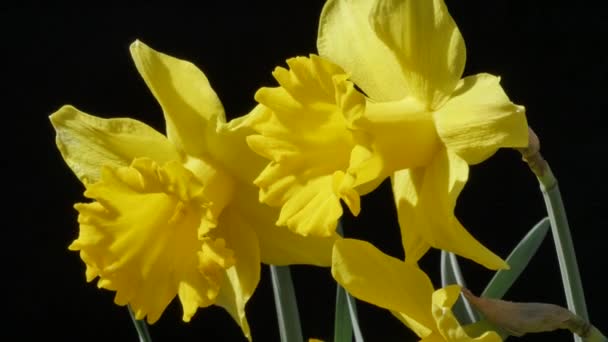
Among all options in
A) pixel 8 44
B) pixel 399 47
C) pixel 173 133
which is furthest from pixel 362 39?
pixel 8 44

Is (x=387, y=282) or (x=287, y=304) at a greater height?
(x=387, y=282)

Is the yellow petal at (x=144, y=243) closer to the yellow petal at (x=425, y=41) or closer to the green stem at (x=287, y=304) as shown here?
the green stem at (x=287, y=304)

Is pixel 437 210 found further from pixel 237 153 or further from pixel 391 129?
pixel 237 153

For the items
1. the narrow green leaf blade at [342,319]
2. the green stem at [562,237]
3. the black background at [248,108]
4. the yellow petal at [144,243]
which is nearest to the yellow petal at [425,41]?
the green stem at [562,237]

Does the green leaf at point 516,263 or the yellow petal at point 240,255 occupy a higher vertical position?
the yellow petal at point 240,255

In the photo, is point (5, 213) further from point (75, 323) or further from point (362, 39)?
point (362, 39)

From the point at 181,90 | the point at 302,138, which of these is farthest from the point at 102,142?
the point at 302,138
